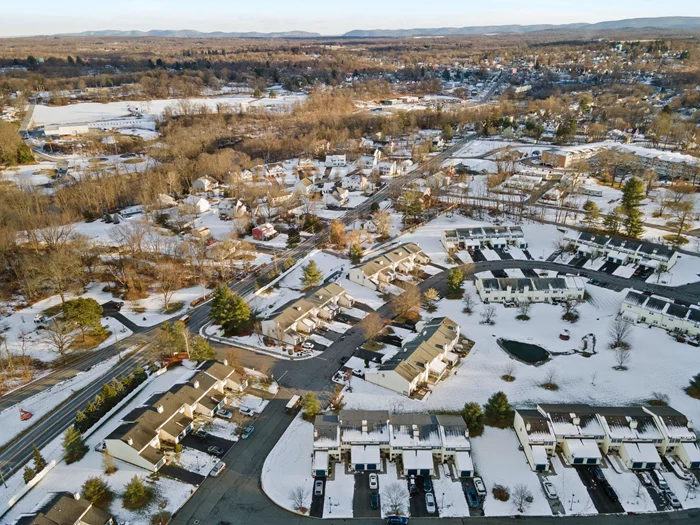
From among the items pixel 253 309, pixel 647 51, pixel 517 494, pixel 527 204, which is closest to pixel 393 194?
pixel 527 204

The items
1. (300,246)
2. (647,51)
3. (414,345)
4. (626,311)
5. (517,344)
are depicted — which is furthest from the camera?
(647,51)

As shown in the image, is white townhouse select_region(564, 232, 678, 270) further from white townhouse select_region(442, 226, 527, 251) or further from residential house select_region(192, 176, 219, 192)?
residential house select_region(192, 176, 219, 192)

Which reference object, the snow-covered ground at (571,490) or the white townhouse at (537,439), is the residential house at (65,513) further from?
the snow-covered ground at (571,490)

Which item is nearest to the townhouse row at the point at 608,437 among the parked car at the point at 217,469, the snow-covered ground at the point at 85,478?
the parked car at the point at 217,469

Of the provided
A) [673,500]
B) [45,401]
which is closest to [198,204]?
[45,401]

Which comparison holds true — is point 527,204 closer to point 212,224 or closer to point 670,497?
point 212,224

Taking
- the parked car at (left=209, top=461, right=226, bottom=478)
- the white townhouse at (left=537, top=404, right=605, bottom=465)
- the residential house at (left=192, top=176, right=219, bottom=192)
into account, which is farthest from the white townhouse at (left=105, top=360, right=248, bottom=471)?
the residential house at (left=192, top=176, right=219, bottom=192)
